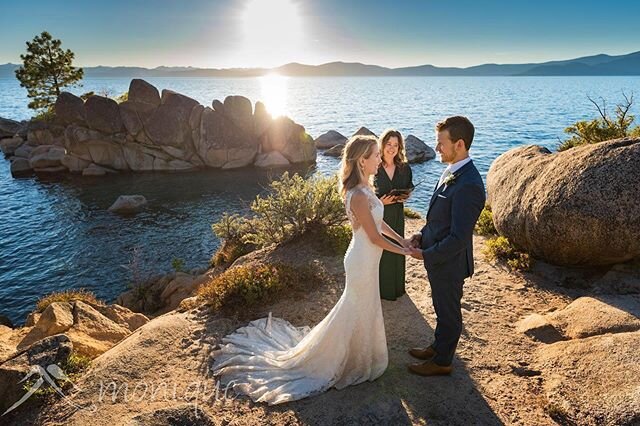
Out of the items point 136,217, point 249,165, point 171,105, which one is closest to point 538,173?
point 136,217

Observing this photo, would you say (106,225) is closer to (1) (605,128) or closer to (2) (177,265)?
(2) (177,265)

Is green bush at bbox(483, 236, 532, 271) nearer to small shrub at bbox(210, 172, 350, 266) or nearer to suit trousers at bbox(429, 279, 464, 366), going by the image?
small shrub at bbox(210, 172, 350, 266)

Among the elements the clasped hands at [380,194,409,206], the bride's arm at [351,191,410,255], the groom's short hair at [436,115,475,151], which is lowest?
the clasped hands at [380,194,409,206]

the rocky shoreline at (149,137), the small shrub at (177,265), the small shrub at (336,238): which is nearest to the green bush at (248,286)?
the small shrub at (336,238)

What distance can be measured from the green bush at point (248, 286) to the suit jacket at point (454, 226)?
465cm

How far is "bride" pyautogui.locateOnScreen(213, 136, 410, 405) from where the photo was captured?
20.3ft

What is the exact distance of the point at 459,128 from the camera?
553 centimetres

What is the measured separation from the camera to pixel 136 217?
2839 cm

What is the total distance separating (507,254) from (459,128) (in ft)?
24.6

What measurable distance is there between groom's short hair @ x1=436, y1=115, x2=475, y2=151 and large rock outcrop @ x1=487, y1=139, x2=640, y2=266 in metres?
5.76

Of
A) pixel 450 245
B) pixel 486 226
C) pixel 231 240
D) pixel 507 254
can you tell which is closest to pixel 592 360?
pixel 450 245

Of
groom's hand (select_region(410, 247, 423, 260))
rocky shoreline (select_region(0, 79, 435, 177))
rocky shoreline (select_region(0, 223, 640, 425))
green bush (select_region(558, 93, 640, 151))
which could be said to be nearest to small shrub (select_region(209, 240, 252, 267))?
rocky shoreline (select_region(0, 223, 640, 425))

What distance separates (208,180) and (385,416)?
Answer: 35.2 meters

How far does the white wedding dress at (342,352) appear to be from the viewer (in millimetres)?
6391
